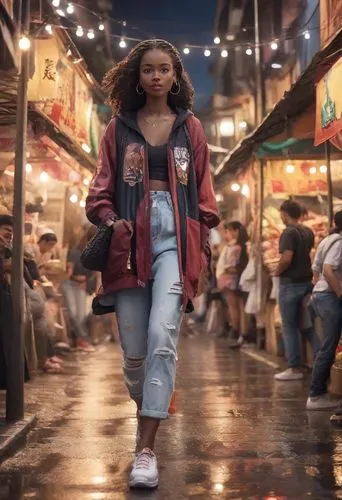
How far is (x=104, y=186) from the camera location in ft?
15.5

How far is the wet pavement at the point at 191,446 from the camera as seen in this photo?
4.20m

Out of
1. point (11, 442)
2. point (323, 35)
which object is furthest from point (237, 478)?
point (323, 35)

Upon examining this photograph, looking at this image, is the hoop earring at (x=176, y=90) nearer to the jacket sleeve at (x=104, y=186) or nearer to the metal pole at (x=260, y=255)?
the jacket sleeve at (x=104, y=186)

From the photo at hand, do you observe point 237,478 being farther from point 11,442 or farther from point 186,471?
point 11,442

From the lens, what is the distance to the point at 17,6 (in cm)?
711

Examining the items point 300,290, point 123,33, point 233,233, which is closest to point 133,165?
point 300,290

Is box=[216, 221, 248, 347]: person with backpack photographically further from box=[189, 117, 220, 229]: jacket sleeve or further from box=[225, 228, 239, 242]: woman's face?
box=[189, 117, 220, 229]: jacket sleeve

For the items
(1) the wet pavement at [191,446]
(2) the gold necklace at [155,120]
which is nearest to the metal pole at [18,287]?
(1) the wet pavement at [191,446]

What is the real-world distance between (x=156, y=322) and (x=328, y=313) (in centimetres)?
342

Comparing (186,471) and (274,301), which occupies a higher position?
(274,301)

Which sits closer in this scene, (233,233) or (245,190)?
(233,233)

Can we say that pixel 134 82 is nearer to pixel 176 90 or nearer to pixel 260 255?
pixel 176 90

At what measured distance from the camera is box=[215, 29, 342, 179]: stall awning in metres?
8.75

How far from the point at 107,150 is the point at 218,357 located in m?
8.74
